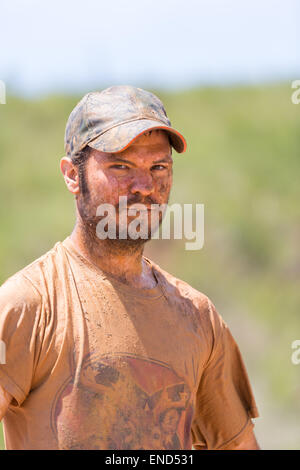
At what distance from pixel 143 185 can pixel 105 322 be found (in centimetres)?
46

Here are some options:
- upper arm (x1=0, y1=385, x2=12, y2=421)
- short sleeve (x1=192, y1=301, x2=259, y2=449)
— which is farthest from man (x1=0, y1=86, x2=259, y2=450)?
short sleeve (x1=192, y1=301, x2=259, y2=449)

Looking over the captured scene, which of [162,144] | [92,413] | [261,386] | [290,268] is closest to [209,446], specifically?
[92,413]

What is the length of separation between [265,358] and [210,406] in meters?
6.03

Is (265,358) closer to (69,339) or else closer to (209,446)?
(209,446)

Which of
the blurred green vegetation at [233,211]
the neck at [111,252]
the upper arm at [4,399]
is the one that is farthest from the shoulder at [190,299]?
→ the blurred green vegetation at [233,211]

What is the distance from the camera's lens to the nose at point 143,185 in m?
2.77

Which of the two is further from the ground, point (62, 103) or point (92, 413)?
point (62, 103)

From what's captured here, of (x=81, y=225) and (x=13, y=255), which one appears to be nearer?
(x=81, y=225)

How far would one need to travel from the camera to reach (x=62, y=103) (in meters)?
13.5

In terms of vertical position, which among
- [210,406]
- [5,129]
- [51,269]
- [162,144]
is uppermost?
[5,129]

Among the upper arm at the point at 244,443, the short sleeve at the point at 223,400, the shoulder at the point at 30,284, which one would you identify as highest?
the shoulder at the point at 30,284

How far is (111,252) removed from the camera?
2895 mm

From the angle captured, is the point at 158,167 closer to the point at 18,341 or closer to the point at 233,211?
the point at 18,341

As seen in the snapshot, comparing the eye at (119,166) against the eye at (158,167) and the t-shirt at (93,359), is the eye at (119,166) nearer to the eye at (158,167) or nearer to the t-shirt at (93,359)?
the eye at (158,167)
